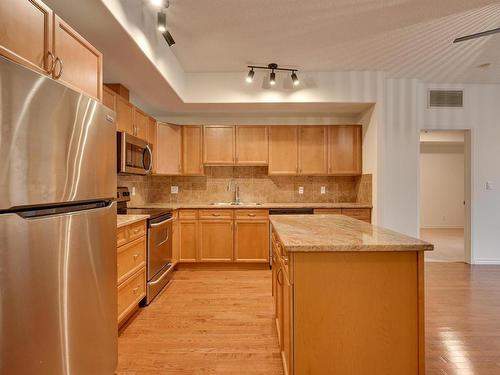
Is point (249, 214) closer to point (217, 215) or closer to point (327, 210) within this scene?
point (217, 215)

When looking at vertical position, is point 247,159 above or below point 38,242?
above

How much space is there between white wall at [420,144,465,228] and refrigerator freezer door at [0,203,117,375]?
25.9 feet

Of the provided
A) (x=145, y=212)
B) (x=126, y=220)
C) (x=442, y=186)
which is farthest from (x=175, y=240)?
(x=442, y=186)

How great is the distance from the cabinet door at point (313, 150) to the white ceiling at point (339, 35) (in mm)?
933

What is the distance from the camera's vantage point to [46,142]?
1098 mm

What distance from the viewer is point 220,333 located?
85.9 inches

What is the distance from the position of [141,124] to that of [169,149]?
26.5 inches

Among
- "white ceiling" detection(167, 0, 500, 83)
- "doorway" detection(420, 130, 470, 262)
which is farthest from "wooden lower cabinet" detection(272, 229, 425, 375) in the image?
"doorway" detection(420, 130, 470, 262)

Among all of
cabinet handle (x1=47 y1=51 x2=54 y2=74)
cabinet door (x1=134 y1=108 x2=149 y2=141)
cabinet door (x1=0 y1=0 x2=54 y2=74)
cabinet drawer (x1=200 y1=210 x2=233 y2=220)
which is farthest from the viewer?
cabinet drawer (x1=200 y1=210 x2=233 y2=220)

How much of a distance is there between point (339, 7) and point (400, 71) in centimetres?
171

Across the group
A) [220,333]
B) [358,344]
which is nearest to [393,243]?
[358,344]

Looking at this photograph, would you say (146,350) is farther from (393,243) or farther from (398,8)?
(398,8)

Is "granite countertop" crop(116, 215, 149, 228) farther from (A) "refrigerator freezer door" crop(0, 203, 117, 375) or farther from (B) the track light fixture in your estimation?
(B) the track light fixture

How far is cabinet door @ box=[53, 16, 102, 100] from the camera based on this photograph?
139cm
